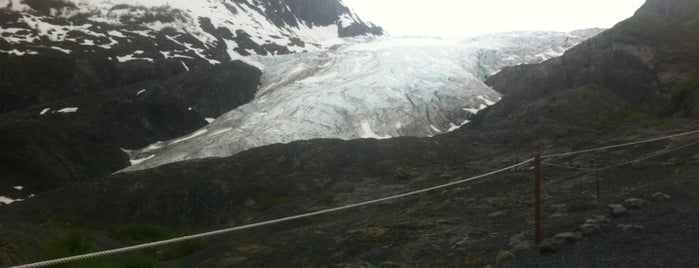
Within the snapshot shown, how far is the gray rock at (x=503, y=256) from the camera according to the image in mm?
6492

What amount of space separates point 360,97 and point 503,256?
94.6 feet

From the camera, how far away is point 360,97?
35.1 m

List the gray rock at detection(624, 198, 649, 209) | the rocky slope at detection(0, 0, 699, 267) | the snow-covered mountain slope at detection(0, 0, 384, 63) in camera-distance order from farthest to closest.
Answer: the snow-covered mountain slope at detection(0, 0, 384, 63)
the gray rock at detection(624, 198, 649, 209)
the rocky slope at detection(0, 0, 699, 267)

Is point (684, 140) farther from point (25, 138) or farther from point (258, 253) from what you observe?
point (25, 138)

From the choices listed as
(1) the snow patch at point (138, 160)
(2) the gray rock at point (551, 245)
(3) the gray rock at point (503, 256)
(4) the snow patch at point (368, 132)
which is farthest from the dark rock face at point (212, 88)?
(2) the gray rock at point (551, 245)

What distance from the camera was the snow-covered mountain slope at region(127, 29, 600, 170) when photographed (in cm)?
3088

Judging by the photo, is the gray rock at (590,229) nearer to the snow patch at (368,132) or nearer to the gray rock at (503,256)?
the gray rock at (503,256)

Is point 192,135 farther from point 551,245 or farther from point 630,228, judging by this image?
point 630,228

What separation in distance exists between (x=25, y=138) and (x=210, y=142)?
9561mm

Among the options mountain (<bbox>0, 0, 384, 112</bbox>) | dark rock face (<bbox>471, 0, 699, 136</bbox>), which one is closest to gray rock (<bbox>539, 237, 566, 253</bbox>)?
dark rock face (<bbox>471, 0, 699, 136</bbox>)

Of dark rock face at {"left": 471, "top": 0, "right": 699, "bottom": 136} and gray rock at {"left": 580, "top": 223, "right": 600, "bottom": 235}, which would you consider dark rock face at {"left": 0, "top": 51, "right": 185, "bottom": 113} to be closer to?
dark rock face at {"left": 471, "top": 0, "right": 699, "bottom": 136}

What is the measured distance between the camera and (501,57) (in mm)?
49094

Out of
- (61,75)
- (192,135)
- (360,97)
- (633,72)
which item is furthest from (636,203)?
(61,75)

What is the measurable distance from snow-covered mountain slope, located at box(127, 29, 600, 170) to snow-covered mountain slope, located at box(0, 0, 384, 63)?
910cm
